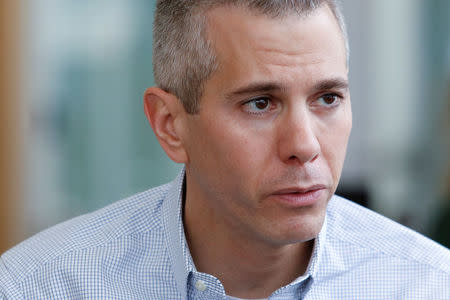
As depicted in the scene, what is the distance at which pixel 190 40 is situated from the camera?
1883 mm

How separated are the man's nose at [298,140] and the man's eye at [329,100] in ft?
→ 0.24

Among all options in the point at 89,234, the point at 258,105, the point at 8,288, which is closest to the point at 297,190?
the point at 258,105

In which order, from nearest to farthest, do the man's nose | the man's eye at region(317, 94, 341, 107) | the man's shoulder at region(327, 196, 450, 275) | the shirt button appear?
the man's nose
the man's eye at region(317, 94, 341, 107)
the shirt button
the man's shoulder at region(327, 196, 450, 275)

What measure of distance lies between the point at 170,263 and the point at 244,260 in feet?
0.67

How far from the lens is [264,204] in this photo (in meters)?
1.73

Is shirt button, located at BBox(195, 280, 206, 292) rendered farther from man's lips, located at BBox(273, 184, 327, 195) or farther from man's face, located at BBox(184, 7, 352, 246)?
man's lips, located at BBox(273, 184, 327, 195)

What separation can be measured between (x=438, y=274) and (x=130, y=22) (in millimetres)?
3137

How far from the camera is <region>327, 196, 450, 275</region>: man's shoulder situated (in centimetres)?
199

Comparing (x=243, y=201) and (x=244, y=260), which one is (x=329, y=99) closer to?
(x=243, y=201)

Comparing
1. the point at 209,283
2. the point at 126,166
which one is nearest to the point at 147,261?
the point at 209,283

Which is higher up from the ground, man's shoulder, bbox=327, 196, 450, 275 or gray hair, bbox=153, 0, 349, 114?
gray hair, bbox=153, 0, 349, 114

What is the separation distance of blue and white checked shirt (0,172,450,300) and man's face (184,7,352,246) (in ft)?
0.80

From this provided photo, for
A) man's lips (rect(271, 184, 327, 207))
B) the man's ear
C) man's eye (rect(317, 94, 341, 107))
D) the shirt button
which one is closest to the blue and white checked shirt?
the shirt button

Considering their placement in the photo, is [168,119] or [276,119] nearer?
[276,119]
